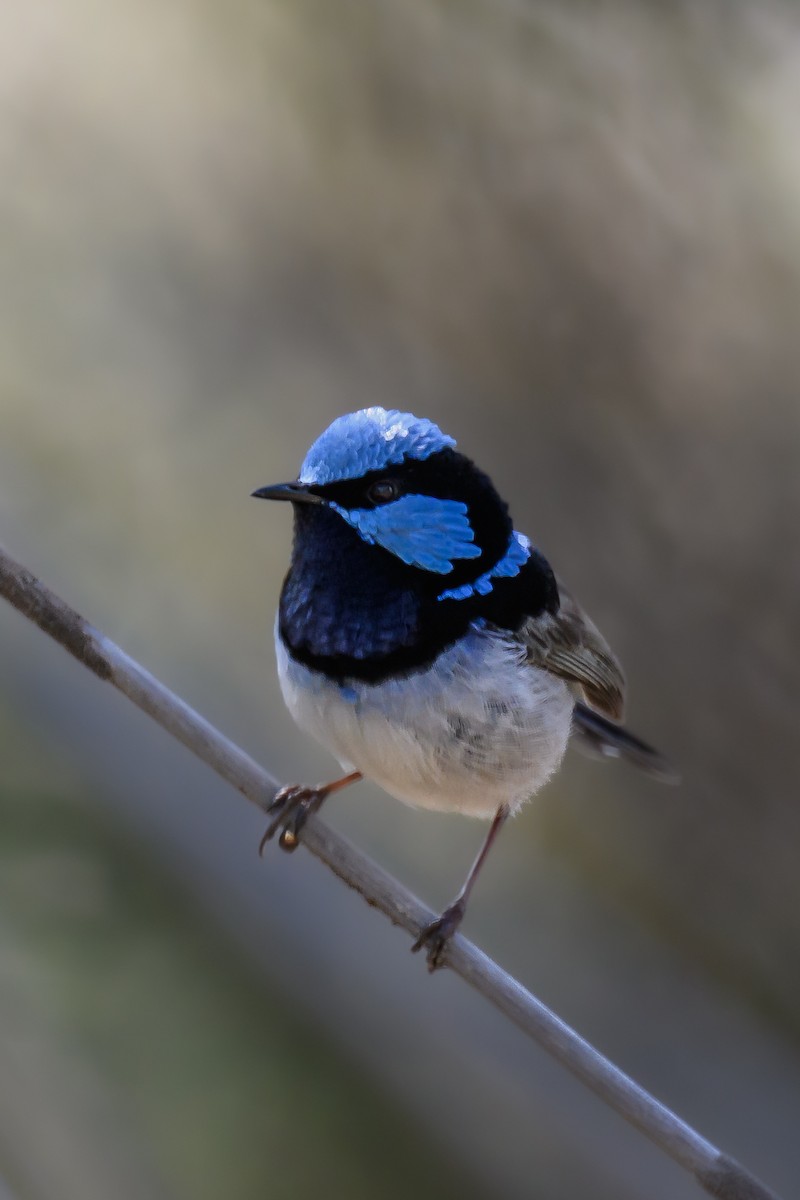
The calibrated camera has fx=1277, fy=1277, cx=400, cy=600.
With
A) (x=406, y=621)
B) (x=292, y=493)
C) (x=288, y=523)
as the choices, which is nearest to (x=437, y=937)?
(x=406, y=621)

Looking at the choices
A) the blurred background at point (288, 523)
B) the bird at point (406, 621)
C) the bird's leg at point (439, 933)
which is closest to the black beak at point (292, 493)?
the bird at point (406, 621)

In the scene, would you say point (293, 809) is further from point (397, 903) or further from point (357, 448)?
point (357, 448)

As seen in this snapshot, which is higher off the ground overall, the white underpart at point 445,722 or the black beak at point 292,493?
the black beak at point 292,493

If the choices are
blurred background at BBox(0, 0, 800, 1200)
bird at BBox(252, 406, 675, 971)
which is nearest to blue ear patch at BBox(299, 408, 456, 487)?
bird at BBox(252, 406, 675, 971)

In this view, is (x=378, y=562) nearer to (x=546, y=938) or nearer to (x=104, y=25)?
(x=546, y=938)

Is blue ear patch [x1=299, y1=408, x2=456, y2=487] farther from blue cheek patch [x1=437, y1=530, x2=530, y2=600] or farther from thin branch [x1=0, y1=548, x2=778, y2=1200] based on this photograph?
thin branch [x1=0, y1=548, x2=778, y2=1200]

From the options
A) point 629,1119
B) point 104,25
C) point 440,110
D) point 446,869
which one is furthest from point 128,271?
point 629,1119

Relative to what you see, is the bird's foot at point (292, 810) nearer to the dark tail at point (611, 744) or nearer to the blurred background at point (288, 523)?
the dark tail at point (611, 744)
